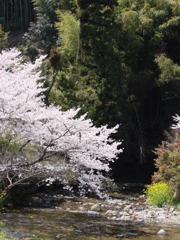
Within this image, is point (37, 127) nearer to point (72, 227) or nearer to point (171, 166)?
point (72, 227)

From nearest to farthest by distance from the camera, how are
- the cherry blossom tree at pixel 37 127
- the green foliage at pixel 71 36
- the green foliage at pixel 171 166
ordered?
the cherry blossom tree at pixel 37 127 < the green foliage at pixel 171 166 < the green foliage at pixel 71 36

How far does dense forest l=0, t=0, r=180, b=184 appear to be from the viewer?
51.0 feet

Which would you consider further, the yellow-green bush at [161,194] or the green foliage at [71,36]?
the green foliage at [71,36]

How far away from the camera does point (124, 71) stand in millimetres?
16391

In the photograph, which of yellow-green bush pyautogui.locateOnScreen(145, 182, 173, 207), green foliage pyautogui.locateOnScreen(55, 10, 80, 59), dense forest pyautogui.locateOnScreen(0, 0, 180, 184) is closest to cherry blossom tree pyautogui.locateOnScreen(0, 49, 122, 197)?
yellow-green bush pyautogui.locateOnScreen(145, 182, 173, 207)

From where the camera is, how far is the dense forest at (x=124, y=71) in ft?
51.0

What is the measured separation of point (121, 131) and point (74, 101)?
221cm

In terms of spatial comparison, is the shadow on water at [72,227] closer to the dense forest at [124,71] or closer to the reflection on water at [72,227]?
the reflection on water at [72,227]

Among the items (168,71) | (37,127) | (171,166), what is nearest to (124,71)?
(168,71)

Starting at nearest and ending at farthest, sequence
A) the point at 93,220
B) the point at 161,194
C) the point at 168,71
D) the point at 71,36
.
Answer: the point at 93,220 → the point at 161,194 → the point at 168,71 → the point at 71,36

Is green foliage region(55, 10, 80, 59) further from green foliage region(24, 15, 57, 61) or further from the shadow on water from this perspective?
the shadow on water

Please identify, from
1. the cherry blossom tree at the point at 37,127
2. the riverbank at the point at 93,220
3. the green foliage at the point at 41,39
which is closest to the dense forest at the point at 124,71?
the riverbank at the point at 93,220

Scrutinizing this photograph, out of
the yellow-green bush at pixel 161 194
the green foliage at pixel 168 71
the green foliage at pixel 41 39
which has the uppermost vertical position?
the green foliage at pixel 41 39

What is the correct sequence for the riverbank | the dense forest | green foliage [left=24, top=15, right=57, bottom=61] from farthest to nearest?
1. green foliage [left=24, top=15, right=57, bottom=61]
2. the dense forest
3. the riverbank
